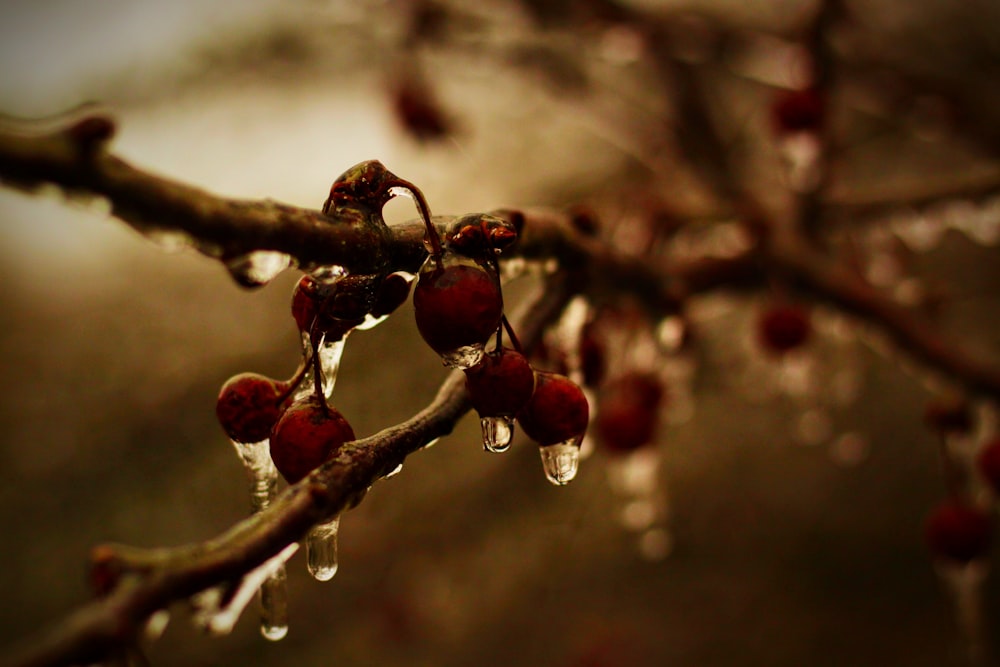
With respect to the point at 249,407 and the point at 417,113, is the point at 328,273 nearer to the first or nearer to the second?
the point at 249,407

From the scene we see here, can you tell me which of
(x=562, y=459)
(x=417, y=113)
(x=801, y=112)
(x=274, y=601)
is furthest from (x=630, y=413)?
(x=417, y=113)

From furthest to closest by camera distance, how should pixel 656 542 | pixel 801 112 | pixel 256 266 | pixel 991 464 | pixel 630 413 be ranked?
1. pixel 656 542
2. pixel 801 112
3. pixel 630 413
4. pixel 991 464
5. pixel 256 266

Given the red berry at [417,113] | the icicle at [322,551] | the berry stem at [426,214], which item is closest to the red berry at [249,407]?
the icicle at [322,551]

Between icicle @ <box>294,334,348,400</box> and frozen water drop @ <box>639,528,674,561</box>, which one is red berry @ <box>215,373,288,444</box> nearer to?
icicle @ <box>294,334,348,400</box>

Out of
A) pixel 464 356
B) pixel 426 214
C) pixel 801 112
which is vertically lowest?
pixel 801 112

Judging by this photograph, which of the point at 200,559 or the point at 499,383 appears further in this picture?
the point at 499,383

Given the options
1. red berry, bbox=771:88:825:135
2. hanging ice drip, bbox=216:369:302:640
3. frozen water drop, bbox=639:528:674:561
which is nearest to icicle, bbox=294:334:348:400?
hanging ice drip, bbox=216:369:302:640
